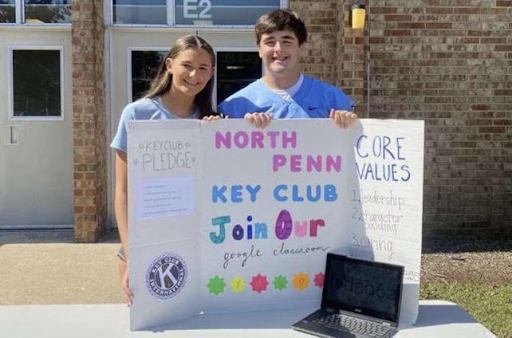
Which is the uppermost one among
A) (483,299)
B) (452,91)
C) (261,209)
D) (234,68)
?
(234,68)

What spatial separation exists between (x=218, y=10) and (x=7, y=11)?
2492 mm

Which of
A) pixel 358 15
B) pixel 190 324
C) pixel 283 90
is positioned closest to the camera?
pixel 190 324

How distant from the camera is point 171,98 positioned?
279 centimetres

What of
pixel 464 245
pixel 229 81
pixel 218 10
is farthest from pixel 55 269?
pixel 464 245

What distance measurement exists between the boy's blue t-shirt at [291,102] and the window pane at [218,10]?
178 inches

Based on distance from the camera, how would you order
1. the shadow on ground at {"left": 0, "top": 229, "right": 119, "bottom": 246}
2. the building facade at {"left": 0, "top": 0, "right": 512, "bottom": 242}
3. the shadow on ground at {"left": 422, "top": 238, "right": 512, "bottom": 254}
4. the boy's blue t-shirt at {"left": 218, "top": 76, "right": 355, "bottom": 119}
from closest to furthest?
1. the boy's blue t-shirt at {"left": 218, "top": 76, "right": 355, "bottom": 119}
2. the shadow on ground at {"left": 422, "top": 238, "right": 512, "bottom": 254}
3. the building facade at {"left": 0, "top": 0, "right": 512, "bottom": 242}
4. the shadow on ground at {"left": 0, "top": 229, "right": 119, "bottom": 246}

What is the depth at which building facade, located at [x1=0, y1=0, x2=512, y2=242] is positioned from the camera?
6.69 metres

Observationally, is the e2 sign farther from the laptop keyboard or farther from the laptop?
the laptop keyboard

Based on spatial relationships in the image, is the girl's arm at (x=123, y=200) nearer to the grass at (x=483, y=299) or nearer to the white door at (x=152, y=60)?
the grass at (x=483, y=299)

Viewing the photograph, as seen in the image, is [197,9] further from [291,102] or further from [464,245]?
[291,102]

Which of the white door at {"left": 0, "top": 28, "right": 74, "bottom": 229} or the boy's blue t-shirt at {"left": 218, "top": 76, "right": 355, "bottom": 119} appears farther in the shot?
the white door at {"left": 0, "top": 28, "right": 74, "bottom": 229}

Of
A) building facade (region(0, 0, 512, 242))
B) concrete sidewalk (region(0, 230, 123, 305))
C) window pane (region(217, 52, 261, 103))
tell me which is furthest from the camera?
window pane (region(217, 52, 261, 103))

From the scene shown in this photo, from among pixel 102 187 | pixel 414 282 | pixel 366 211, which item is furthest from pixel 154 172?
pixel 102 187

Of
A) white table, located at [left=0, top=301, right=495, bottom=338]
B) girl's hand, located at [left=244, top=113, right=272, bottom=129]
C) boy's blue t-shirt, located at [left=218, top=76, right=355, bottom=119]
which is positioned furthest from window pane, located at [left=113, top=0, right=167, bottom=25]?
white table, located at [left=0, top=301, right=495, bottom=338]
